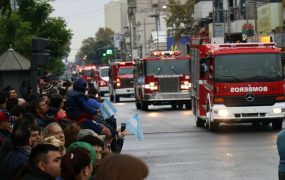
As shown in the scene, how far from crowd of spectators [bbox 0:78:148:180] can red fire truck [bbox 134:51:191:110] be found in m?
A: 26.0

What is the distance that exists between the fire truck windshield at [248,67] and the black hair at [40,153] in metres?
19.3

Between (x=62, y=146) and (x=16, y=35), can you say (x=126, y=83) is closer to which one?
(x=16, y=35)

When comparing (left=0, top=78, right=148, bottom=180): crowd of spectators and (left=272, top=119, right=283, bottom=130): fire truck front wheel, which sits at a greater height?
(left=0, top=78, right=148, bottom=180): crowd of spectators

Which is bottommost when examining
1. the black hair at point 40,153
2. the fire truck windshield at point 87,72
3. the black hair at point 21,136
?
the fire truck windshield at point 87,72

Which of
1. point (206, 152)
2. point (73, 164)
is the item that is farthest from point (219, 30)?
point (73, 164)

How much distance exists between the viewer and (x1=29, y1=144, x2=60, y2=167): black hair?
7.09 metres

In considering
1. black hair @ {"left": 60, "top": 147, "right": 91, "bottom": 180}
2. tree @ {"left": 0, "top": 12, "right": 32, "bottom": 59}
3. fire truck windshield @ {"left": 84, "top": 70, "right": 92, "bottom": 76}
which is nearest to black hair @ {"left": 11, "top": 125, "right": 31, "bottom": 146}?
black hair @ {"left": 60, "top": 147, "right": 91, "bottom": 180}

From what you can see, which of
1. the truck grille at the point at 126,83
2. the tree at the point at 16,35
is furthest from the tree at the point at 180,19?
the tree at the point at 16,35

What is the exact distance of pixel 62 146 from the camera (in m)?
8.47

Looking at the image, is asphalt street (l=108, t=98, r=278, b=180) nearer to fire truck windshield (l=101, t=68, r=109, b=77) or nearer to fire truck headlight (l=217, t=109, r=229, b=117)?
fire truck headlight (l=217, t=109, r=229, b=117)

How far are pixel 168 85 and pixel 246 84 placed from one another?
17.0m

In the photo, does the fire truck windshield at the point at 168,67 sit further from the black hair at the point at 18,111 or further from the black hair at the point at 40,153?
the black hair at the point at 40,153

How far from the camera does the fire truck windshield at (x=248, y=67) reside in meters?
26.3

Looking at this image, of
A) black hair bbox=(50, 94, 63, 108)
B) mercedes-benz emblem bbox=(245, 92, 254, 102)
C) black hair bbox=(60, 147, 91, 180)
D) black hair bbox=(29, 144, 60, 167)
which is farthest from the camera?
mercedes-benz emblem bbox=(245, 92, 254, 102)
